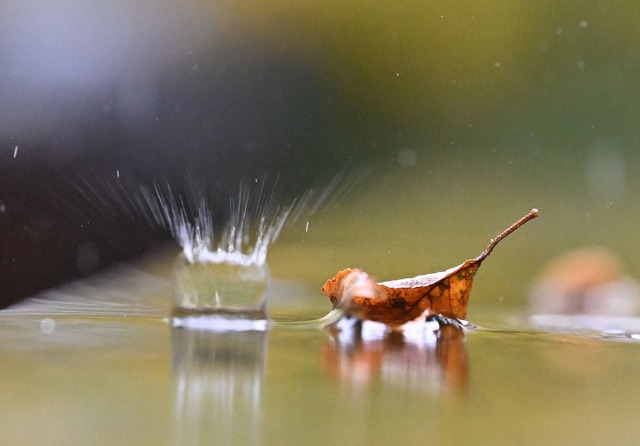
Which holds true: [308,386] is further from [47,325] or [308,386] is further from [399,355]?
[47,325]

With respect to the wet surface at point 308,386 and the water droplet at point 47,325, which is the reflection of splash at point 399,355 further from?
the water droplet at point 47,325

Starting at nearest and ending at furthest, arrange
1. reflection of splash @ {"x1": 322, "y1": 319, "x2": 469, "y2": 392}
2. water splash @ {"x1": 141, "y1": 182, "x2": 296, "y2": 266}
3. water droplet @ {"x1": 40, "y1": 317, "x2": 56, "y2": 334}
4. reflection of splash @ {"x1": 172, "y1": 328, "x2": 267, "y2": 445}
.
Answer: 1. reflection of splash @ {"x1": 172, "y1": 328, "x2": 267, "y2": 445}
2. reflection of splash @ {"x1": 322, "y1": 319, "x2": 469, "y2": 392}
3. water droplet @ {"x1": 40, "y1": 317, "x2": 56, "y2": 334}
4. water splash @ {"x1": 141, "y1": 182, "x2": 296, "y2": 266}

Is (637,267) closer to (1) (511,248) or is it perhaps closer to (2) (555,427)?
(1) (511,248)

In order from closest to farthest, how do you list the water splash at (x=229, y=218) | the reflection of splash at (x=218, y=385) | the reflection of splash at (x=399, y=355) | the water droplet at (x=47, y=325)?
the reflection of splash at (x=218, y=385), the reflection of splash at (x=399, y=355), the water droplet at (x=47, y=325), the water splash at (x=229, y=218)

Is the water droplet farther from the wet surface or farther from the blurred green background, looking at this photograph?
the blurred green background

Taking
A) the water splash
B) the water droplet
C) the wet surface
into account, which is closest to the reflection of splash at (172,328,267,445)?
the wet surface

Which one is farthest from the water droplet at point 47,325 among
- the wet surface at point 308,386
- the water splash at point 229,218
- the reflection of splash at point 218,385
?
the water splash at point 229,218
